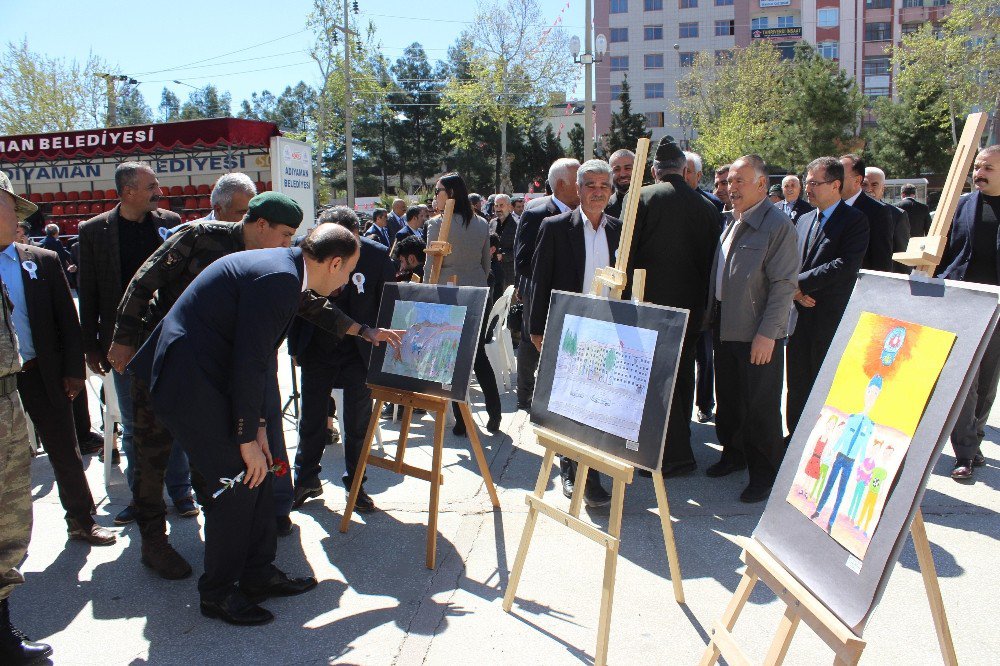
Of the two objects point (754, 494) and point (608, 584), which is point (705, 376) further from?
point (608, 584)

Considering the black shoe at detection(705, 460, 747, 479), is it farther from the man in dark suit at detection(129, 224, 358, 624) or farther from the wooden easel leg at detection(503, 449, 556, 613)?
the man in dark suit at detection(129, 224, 358, 624)

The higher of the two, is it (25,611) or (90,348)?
(90,348)

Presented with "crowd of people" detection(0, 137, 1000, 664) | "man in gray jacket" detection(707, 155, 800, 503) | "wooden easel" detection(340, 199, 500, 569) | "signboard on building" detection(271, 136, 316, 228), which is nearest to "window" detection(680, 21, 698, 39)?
"signboard on building" detection(271, 136, 316, 228)

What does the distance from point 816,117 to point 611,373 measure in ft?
110

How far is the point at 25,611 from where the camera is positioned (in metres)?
3.23

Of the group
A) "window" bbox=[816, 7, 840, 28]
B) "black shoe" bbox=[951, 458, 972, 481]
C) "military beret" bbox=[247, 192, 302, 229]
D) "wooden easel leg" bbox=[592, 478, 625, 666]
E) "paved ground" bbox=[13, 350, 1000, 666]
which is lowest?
"paved ground" bbox=[13, 350, 1000, 666]

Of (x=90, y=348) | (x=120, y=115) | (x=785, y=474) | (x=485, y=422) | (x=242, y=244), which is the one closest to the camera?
(x=785, y=474)

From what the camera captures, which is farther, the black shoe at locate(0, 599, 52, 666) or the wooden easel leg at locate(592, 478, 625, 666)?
the black shoe at locate(0, 599, 52, 666)

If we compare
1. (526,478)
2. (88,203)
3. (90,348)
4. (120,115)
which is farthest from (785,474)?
(120,115)

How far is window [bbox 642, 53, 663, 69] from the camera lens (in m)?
61.7

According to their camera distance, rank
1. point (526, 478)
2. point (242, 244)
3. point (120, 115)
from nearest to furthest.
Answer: point (242, 244) → point (526, 478) → point (120, 115)

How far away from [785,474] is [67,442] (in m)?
3.54

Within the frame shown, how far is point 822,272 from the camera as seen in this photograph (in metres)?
4.61

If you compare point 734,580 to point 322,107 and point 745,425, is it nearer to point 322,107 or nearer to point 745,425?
point 745,425
